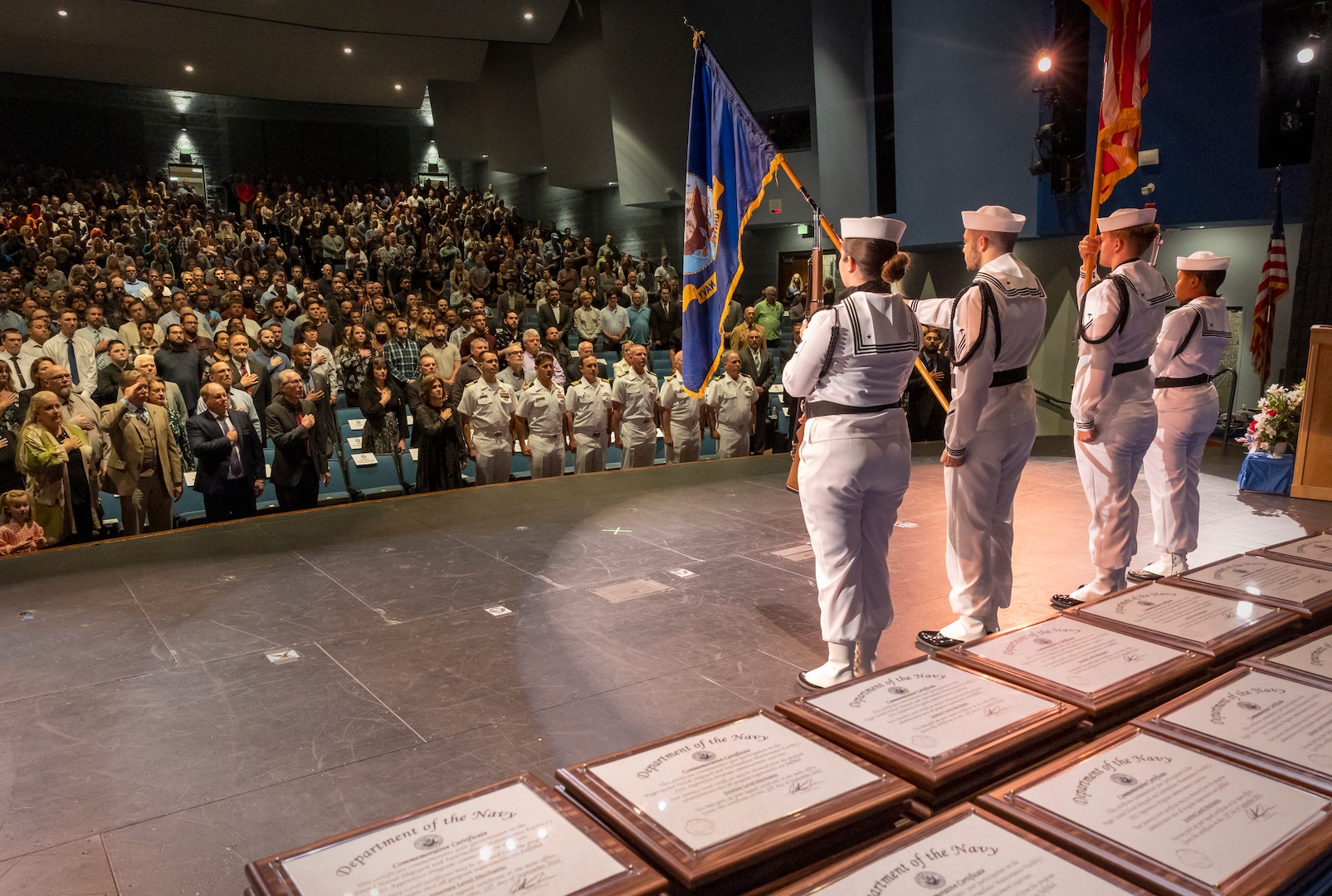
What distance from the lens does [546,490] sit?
7.31m

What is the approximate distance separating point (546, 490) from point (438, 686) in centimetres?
366

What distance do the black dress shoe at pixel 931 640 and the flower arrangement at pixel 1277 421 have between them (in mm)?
4452

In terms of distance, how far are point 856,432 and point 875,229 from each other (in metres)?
0.71

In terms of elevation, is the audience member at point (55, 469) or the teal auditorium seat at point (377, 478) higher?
the audience member at point (55, 469)

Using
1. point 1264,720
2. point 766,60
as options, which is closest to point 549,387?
point 1264,720

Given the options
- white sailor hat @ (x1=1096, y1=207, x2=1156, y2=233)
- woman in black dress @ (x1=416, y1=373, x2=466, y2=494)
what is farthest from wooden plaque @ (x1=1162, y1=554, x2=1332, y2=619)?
woman in black dress @ (x1=416, y1=373, x2=466, y2=494)

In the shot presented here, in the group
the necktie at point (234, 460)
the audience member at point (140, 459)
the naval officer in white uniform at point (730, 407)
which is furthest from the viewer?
the naval officer in white uniform at point (730, 407)

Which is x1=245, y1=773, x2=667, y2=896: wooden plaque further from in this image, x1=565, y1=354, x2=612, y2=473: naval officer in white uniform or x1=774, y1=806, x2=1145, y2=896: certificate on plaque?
x1=565, y1=354, x2=612, y2=473: naval officer in white uniform

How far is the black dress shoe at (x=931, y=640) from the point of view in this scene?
3.94 meters
